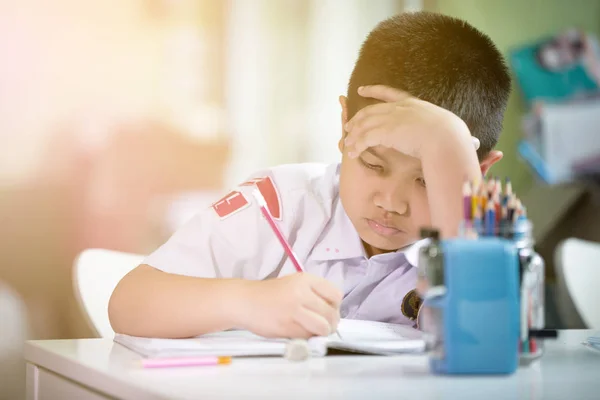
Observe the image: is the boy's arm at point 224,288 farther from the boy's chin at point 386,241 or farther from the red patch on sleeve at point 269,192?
the boy's chin at point 386,241

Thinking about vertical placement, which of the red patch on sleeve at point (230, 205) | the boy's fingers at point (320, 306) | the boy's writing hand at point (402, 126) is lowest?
the boy's fingers at point (320, 306)

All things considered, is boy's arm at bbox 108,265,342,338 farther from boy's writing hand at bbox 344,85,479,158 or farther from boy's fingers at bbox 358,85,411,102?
boy's fingers at bbox 358,85,411,102

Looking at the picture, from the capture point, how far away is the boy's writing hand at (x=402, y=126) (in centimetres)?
97

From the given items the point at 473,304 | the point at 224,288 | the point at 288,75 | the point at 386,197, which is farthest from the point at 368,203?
the point at 288,75

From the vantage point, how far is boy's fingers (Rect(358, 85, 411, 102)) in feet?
3.63

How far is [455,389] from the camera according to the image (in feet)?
1.98

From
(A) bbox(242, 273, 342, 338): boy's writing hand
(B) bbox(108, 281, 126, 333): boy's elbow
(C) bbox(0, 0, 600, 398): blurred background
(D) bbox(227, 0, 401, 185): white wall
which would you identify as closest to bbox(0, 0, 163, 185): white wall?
(C) bbox(0, 0, 600, 398): blurred background

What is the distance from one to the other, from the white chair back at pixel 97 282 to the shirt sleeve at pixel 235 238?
0.24 m

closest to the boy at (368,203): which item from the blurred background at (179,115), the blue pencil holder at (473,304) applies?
the blue pencil holder at (473,304)

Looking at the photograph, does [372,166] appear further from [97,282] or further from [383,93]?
[97,282]

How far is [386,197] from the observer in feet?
3.41

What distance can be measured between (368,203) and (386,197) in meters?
0.04

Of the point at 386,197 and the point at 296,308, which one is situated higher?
the point at 386,197

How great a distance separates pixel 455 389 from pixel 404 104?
49cm
